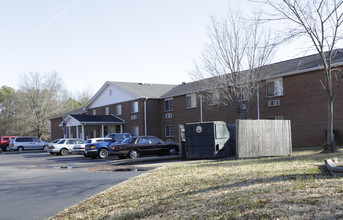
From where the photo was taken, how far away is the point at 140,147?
21172 millimetres

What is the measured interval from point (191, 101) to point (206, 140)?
15.5m

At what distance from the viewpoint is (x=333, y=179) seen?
7.28m

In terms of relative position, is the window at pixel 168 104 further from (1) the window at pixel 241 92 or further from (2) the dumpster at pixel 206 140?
(2) the dumpster at pixel 206 140

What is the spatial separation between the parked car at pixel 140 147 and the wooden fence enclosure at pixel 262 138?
6.90 meters

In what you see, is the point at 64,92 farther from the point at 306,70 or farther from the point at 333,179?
the point at 333,179

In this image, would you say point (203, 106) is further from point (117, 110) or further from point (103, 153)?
point (117, 110)

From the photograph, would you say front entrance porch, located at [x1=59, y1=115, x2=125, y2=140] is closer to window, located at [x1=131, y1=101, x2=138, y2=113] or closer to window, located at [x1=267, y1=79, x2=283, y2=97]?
window, located at [x1=131, y1=101, x2=138, y2=113]

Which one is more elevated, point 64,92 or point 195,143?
point 64,92

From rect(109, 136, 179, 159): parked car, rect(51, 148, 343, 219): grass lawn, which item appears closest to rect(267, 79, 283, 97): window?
rect(109, 136, 179, 159): parked car

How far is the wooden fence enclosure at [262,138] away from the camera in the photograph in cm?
1603

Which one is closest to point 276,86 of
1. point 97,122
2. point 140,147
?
point 140,147

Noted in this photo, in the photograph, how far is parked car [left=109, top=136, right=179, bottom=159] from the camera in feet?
67.6

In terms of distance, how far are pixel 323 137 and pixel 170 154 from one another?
9.39 metres

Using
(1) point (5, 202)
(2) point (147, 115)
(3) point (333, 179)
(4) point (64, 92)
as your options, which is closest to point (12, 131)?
(4) point (64, 92)
